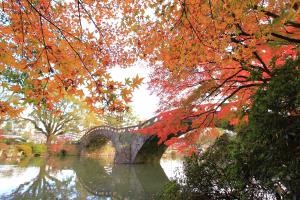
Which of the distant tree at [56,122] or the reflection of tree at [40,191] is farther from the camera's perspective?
the distant tree at [56,122]

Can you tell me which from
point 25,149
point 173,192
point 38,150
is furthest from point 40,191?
point 38,150

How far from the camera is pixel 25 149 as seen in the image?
27.1 metres

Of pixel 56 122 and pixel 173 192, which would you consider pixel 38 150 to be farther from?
pixel 173 192

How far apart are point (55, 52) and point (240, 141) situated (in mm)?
2952

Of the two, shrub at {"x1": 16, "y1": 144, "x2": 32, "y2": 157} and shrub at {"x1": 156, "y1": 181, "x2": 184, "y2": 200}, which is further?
shrub at {"x1": 16, "y1": 144, "x2": 32, "y2": 157}

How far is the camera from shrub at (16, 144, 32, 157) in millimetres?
26875

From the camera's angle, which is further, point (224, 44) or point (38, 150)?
point (38, 150)

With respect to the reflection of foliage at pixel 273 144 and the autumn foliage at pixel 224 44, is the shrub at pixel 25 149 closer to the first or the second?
the autumn foliage at pixel 224 44

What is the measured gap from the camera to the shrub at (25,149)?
26.9 m

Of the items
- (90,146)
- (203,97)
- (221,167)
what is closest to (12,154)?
(90,146)

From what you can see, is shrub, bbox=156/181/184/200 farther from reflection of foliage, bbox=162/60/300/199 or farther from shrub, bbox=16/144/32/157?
shrub, bbox=16/144/32/157

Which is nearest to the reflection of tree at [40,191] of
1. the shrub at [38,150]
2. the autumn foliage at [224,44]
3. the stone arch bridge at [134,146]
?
the autumn foliage at [224,44]

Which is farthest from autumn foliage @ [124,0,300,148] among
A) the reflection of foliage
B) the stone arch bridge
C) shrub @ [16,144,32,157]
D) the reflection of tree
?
shrub @ [16,144,32,157]

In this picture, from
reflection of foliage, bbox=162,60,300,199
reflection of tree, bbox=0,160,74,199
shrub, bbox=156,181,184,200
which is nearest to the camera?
reflection of foliage, bbox=162,60,300,199
